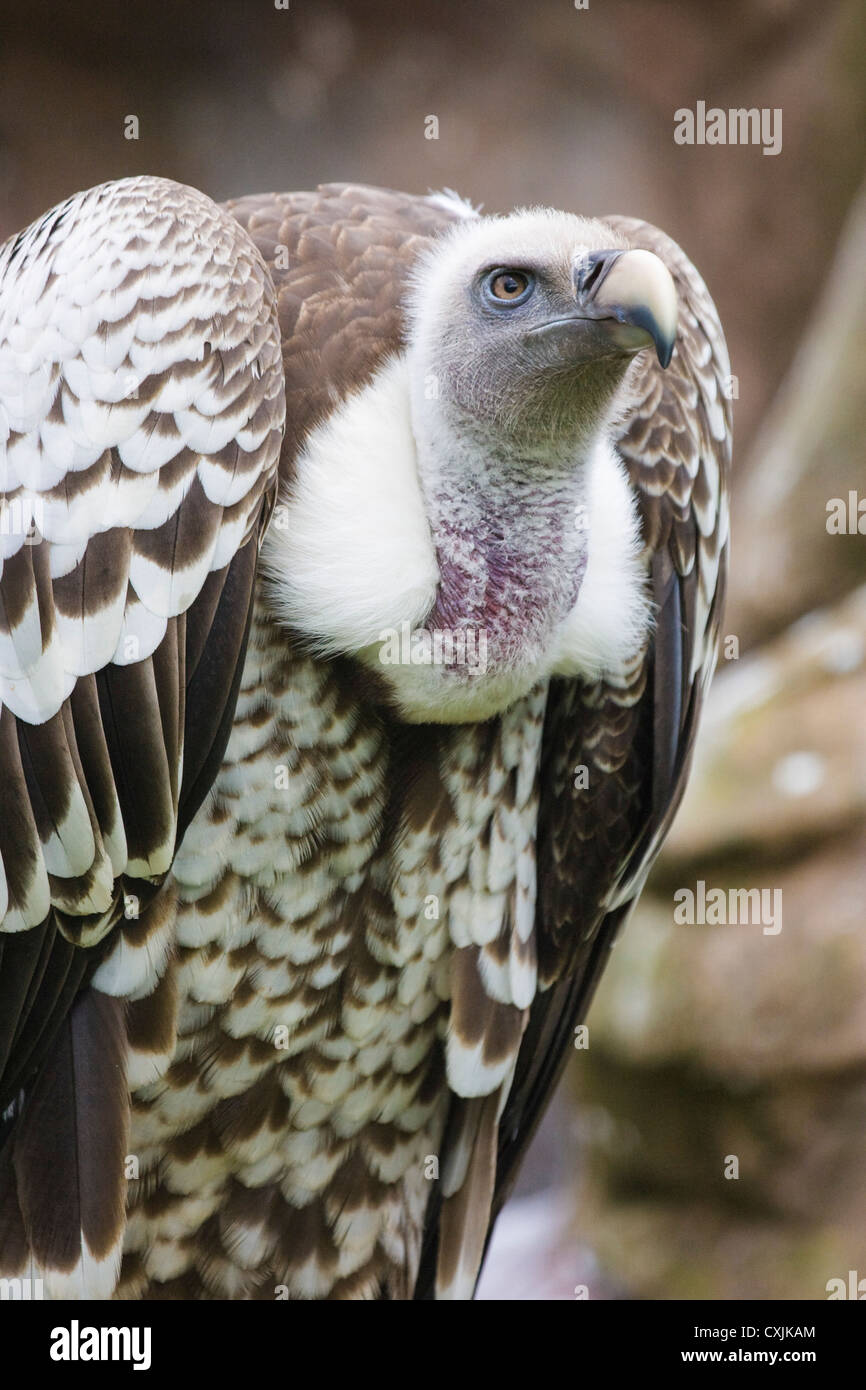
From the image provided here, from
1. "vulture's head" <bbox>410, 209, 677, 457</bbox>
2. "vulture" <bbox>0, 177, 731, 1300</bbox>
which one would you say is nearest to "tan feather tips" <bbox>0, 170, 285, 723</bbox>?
"vulture" <bbox>0, 177, 731, 1300</bbox>

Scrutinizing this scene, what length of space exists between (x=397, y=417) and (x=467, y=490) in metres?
0.18

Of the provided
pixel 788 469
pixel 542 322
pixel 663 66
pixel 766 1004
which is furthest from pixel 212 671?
pixel 663 66

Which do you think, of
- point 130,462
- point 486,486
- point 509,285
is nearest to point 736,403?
point 509,285

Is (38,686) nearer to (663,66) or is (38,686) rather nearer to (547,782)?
(547,782)

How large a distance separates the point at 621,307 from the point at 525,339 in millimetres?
241

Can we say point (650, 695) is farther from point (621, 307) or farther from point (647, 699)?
point (621, 307)

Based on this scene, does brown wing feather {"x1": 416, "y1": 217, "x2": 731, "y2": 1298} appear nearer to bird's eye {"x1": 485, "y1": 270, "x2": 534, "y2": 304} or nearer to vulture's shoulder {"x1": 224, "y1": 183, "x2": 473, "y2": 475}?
bird's eye {"x1": 485, "y1": 270, "x2": 534, "y2": 304}

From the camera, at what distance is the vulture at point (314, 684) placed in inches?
96.2

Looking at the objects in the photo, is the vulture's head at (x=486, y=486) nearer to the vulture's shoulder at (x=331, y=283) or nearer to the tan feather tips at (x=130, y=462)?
the vulture's shoulder at (x=331, y=283)

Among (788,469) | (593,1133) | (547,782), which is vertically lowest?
(593,1133)

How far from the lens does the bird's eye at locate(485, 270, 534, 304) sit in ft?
9.11

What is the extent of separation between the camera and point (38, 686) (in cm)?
244

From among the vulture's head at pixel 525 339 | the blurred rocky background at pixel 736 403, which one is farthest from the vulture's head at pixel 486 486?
the blurred rocky background at pixel 736 403

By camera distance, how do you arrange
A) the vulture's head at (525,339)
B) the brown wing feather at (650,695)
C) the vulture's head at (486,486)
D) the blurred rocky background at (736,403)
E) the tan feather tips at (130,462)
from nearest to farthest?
1. the tan feather tips at (130,462)
2. the vulture's head at (486,486)
3. the vulture's head at (525,339)
4. the brown wing feather at (650,695)
5. the blurred rocky background at (736,403)
